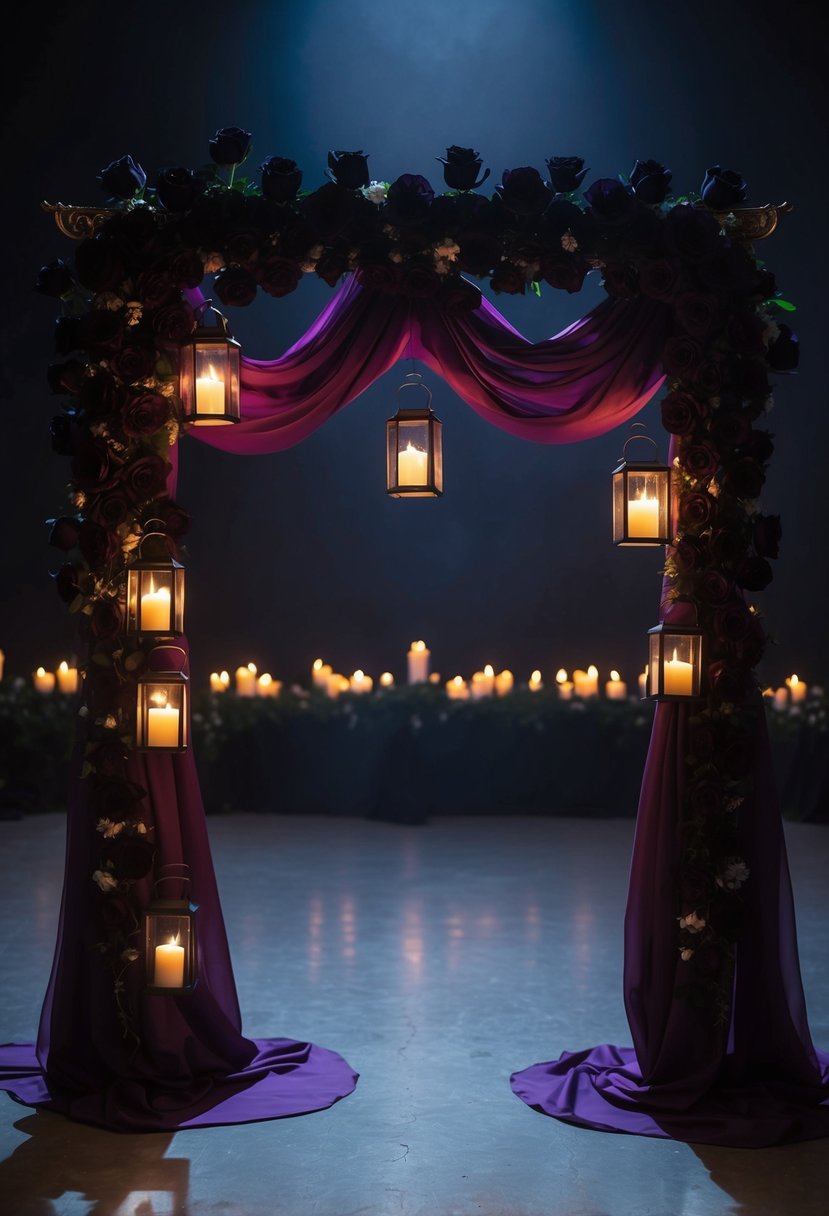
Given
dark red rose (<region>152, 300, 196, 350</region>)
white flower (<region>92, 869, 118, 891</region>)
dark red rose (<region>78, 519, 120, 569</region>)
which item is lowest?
white flower (<region>92, 869, 118, 891</region>)

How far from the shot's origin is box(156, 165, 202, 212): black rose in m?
4.30

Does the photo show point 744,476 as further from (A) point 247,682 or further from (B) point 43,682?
(B) point 43,682

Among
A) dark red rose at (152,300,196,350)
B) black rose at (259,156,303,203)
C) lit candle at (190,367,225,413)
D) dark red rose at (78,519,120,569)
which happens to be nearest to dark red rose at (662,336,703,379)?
black rose at (259,156,303,203)

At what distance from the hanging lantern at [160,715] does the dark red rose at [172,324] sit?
1071 mm

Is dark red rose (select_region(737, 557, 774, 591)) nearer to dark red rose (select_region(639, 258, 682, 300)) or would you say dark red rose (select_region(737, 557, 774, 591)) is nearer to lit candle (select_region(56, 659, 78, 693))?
dark red rose (select_region(639, 258, 682, 300))

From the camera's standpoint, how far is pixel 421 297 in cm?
448

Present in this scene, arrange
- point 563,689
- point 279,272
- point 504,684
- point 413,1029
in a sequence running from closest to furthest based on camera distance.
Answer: point 279,272
point 413,1029
point 563,689
point 504,684

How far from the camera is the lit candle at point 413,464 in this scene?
4602 millimetres

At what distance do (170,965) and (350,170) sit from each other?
2575mm

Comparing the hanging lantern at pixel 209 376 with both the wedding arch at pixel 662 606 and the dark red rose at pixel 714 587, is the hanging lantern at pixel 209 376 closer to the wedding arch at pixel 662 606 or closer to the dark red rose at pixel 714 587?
the wedding arch at pixel 662 606

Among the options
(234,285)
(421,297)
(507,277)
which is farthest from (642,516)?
(234,285)

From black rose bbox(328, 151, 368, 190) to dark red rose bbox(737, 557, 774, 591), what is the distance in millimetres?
1741

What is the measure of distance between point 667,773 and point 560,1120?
1.11m

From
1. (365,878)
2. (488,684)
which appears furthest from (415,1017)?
(488,684)
